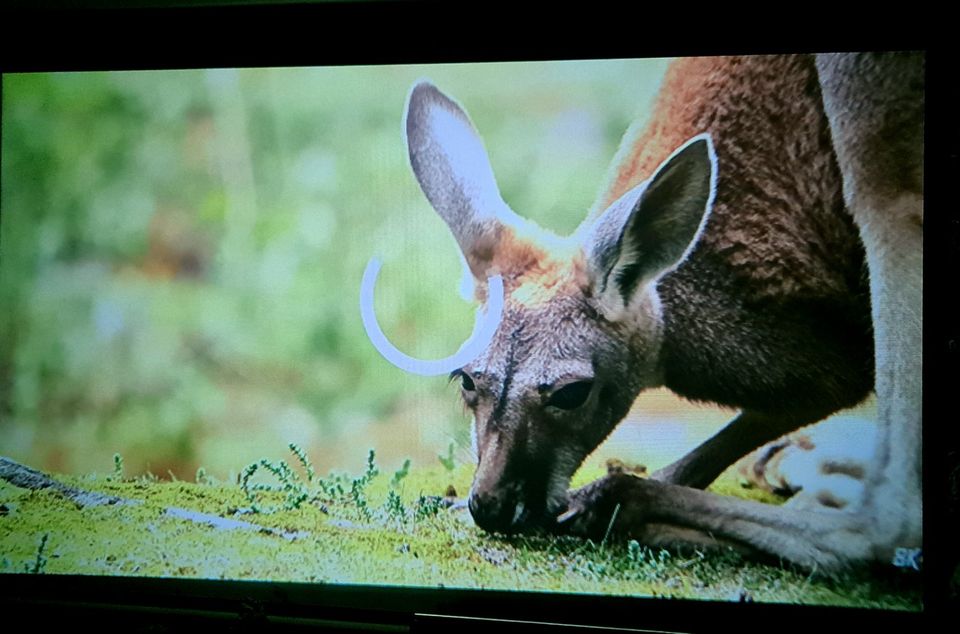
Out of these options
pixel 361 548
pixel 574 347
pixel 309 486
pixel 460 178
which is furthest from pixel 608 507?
pixel 460 178

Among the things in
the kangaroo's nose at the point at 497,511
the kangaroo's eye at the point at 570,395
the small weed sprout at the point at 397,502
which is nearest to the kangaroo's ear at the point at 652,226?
the kangaroo's eye at the point at 570,395

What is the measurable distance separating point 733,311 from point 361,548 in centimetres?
109

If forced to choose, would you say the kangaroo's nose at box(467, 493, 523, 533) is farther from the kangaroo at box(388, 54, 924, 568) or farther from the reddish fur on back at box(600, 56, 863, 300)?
the reddish fur on back at box(600, 56, 863, 300)

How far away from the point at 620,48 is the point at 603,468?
1034 mm

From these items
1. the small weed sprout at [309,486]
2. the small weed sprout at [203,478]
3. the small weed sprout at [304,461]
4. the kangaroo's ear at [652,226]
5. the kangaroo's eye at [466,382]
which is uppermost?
the kangaroo's ear at [652,226]

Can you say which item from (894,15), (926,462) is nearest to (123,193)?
(894,15)

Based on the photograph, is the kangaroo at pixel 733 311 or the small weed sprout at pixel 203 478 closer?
the kangaroo at pixel 733 311

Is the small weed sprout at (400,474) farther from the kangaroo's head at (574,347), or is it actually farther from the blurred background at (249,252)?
the kangaroo's head at (574,347)

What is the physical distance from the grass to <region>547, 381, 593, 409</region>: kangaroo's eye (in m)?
0.28

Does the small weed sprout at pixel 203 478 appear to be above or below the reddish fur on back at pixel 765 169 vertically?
below

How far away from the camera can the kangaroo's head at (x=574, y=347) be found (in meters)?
2.01

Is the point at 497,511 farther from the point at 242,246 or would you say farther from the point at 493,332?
the point at 242,246

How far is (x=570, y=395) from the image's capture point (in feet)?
6.62

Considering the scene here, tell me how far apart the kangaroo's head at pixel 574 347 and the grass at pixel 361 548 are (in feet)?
0.36
